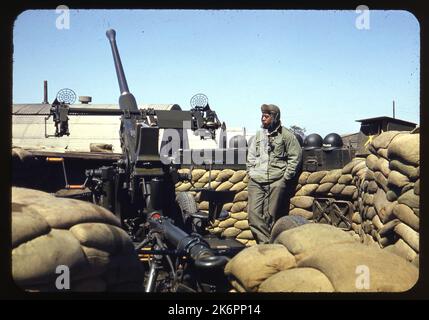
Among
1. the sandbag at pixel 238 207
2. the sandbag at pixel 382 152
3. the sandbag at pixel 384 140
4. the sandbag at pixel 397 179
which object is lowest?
the sandbag at pixel 238 207

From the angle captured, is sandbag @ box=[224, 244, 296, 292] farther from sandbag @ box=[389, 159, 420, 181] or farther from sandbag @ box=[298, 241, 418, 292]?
sandbag @ box=[389, 159, 420, 181]

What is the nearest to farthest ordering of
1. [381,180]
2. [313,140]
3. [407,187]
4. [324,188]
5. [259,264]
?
1. [259,264]
2. [407,187]
3. [381,180]
4. [324,188]
5. [313,140]

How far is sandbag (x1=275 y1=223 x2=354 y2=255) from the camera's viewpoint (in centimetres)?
293

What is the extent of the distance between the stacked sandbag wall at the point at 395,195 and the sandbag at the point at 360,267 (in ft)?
2.69

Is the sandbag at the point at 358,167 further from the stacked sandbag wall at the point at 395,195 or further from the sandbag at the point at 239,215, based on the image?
the sandbag at the point at 239,215

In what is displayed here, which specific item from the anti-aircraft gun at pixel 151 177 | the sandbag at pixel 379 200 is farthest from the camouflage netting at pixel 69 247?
the sandbag at pixel 379 200

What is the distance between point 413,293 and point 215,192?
257 centimetres

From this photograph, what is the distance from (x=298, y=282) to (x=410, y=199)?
5.62ft

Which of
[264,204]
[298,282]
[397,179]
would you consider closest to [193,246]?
[298,282]

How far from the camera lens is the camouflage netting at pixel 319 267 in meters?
2.61

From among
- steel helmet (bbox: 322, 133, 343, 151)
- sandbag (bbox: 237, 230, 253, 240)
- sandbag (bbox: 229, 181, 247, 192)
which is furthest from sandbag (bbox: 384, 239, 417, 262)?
steel helmet (bbox: 322, 133, 343, 151)

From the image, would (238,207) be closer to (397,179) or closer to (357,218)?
(357,218)

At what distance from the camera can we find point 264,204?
5977 millimetres

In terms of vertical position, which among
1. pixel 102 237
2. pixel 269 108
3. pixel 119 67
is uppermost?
pixel 119 67
